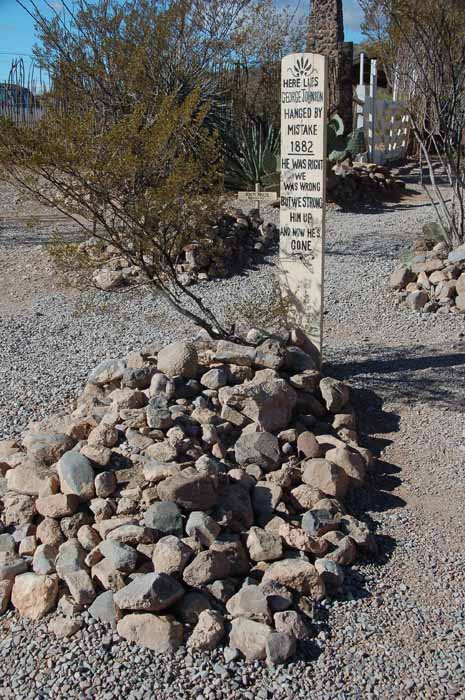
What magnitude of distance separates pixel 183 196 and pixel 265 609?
280 centimetres

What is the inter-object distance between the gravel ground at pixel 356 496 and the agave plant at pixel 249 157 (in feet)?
13.8

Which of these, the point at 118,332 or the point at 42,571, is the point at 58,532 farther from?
the point at 118,332

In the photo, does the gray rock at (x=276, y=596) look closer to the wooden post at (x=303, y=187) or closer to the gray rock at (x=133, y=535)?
the gray rock at (x=133, y=535)

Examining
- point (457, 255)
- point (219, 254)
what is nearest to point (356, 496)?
point (457, 255)

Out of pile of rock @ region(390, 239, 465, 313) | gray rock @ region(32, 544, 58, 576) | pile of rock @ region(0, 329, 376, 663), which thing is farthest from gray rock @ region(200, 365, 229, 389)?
pile of rock @ region(390, 239, 465, 313)

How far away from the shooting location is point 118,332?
721 cm

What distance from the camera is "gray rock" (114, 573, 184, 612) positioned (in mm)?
3314

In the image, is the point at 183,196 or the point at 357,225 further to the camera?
the point at 357,225

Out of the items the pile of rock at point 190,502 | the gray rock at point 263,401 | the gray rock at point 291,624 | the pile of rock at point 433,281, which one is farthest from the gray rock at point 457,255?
the gray rock at point 291,624

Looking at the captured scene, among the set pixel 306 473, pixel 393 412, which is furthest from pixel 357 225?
pixel 306 473

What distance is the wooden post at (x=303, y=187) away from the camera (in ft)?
17.4

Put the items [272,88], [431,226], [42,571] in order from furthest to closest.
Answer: [272,88], [431,226], [42,571]

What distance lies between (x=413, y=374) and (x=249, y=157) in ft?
27.0

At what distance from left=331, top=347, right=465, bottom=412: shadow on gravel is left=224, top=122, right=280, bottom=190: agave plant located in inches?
277
